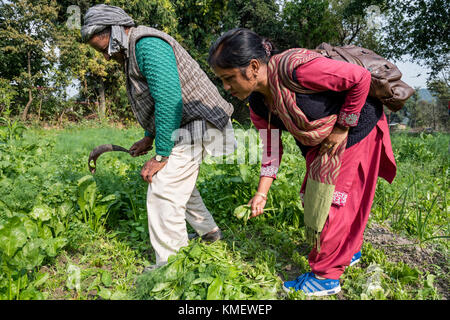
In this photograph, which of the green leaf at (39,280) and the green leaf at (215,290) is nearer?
the green leaf at (215,290)

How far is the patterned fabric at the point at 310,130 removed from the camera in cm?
152

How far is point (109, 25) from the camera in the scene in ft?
6.02

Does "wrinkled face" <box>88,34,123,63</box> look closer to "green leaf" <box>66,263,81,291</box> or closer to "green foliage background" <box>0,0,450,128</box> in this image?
"green leaf" <box>66,263,81,291</box>

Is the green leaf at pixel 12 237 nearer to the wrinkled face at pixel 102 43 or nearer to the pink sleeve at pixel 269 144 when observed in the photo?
the wrinkled face at pixel 102 43

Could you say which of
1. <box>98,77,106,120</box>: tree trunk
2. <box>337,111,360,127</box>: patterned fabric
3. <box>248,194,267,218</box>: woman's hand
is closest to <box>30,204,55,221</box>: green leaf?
<box>248,194,267,218</box>: woman's hand

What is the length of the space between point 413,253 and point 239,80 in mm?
1893

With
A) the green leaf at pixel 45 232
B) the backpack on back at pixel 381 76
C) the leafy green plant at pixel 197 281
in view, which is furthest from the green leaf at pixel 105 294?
the backpack on back at pixel 381 76

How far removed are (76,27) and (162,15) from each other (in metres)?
3.92

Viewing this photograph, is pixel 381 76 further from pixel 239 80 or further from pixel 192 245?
pixel 192 245

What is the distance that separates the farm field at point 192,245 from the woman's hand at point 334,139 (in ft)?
2.82

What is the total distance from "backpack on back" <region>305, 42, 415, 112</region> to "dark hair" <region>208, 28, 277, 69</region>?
38cm

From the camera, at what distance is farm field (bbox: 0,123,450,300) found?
5.64 feet
